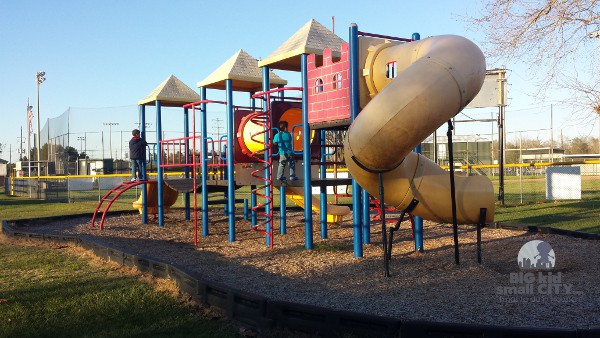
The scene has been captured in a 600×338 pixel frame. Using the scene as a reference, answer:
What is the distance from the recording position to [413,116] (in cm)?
611

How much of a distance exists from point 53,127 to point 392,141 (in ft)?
154

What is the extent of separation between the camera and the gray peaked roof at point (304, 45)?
995 cm

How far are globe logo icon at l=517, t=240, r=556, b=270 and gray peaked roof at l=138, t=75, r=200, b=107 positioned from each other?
385 inches

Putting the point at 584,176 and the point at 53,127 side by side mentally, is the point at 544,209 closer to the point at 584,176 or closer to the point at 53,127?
the point at 584,176

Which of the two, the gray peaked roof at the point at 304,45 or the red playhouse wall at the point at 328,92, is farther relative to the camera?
the gray peaked roof at the point at 304,45

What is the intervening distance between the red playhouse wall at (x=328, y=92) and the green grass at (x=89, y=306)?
12.9 feet

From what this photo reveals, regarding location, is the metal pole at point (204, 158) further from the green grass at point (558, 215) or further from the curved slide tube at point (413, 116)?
the green grass at point (558, 215)


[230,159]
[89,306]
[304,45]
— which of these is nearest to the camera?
[89,306]

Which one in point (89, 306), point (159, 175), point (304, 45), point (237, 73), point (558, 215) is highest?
point (304, 45)

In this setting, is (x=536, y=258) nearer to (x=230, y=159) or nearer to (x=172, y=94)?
(x=230, y=159)

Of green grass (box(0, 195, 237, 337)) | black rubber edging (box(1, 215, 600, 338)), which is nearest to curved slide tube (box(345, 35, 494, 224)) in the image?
black rubber edging (box(1, 215, 600, 338))

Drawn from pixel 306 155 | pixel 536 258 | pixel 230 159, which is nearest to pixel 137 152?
pixel 230 159

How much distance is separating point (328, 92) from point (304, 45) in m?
1.07

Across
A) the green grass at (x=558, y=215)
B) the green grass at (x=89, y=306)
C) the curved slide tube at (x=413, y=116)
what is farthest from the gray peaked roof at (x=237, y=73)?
the green grass at (x=558, y=215)
